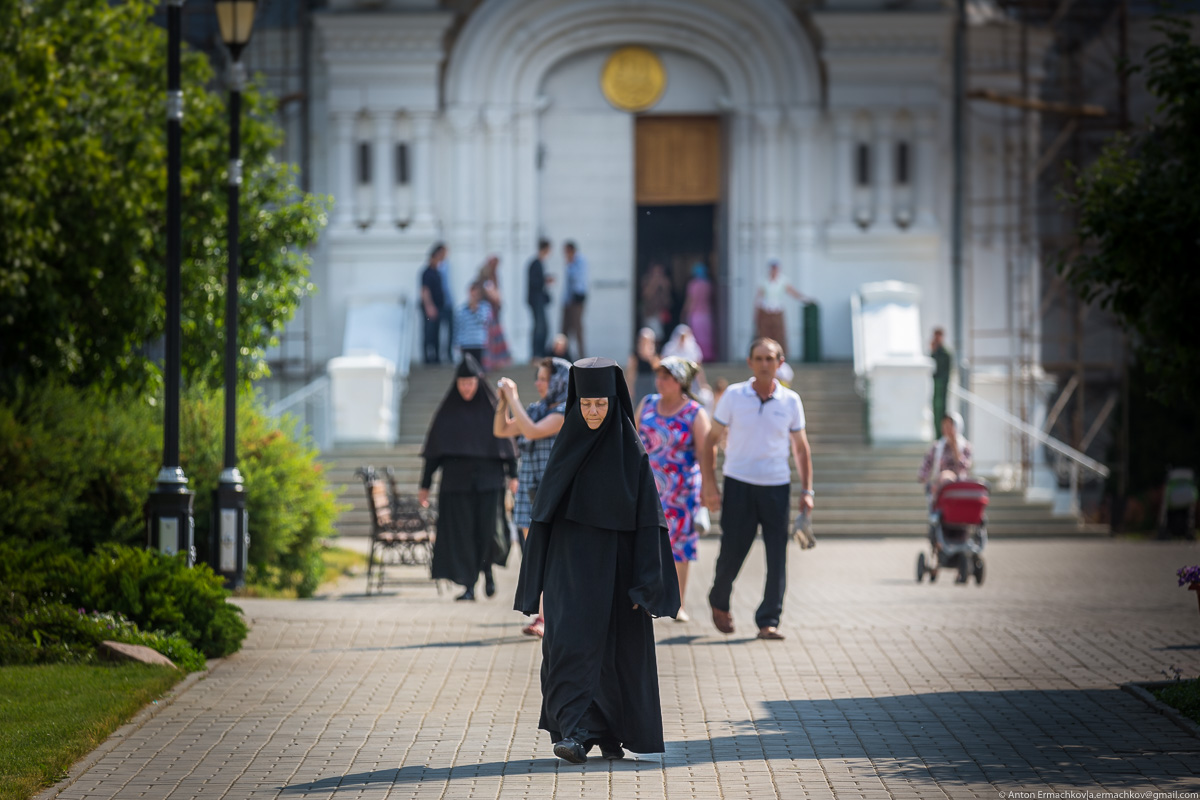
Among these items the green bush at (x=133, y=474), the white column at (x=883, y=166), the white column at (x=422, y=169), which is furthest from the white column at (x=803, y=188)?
the green bush at (x=133, y=474)

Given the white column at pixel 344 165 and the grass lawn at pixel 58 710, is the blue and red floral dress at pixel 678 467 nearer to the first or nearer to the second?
the grass lawn at pixel 58 710

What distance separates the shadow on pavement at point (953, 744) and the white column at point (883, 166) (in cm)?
1907

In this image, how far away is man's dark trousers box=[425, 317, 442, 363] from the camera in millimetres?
24891

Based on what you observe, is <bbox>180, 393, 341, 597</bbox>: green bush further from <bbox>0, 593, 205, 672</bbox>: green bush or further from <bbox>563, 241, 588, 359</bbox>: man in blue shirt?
<bbox>563, 241, 588, 359</bbox>: man in blue shirt

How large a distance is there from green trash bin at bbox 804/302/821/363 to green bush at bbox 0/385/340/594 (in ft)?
42.3

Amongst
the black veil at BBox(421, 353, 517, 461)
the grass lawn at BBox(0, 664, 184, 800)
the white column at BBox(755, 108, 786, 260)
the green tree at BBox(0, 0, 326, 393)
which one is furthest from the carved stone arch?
the grass lawn at BBox(0, 664, 184, 800)

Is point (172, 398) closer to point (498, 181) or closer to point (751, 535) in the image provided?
point (751, 535)

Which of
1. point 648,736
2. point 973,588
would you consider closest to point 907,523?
point 973,588

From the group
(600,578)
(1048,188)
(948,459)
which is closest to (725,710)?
(600,578)

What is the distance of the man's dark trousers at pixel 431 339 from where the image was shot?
24.9m

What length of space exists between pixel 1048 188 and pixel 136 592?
22511 millimetres

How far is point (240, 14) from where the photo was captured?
1325cm

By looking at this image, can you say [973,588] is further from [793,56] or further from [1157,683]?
[793,56]

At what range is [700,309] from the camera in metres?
26.6
